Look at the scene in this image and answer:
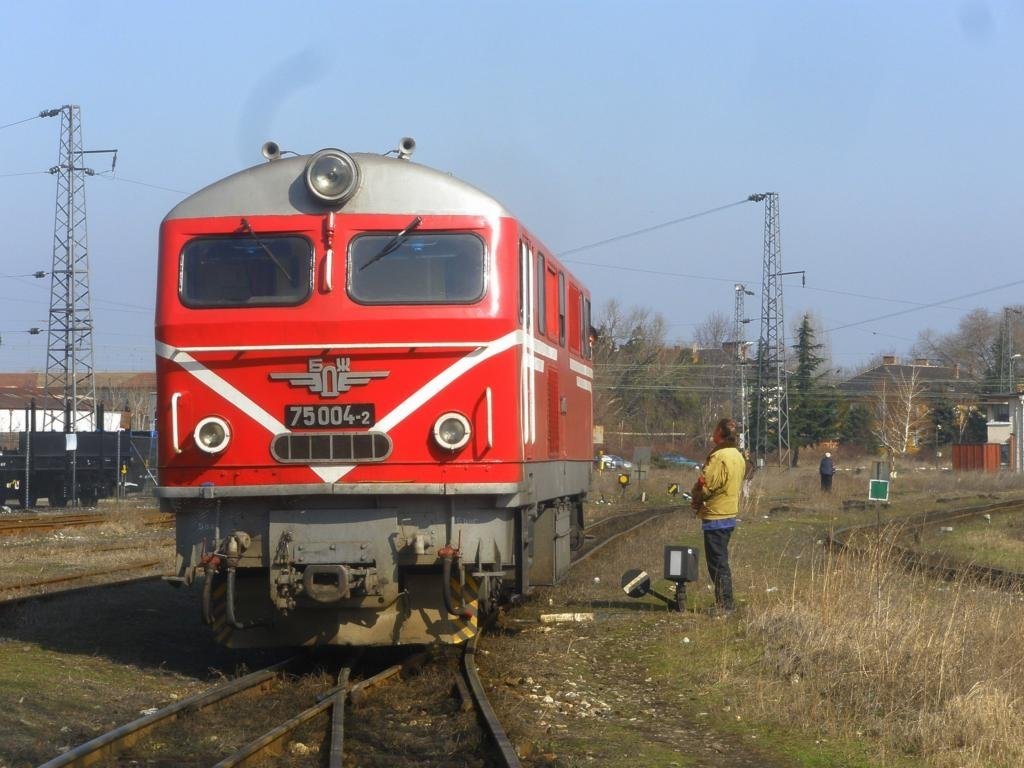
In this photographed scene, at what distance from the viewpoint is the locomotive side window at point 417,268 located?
29.8ft

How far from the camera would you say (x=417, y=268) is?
9.17 m

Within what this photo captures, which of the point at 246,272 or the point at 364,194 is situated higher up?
the point at 364,194

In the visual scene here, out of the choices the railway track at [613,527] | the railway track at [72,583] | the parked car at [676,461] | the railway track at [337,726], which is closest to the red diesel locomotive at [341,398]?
the railway track at [337,726]

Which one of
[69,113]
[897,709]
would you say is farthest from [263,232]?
[69,113]

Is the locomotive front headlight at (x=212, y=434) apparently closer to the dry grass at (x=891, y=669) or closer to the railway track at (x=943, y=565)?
the dry grass at (x=891, y=669)

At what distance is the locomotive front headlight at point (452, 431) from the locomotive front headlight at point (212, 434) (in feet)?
4.72

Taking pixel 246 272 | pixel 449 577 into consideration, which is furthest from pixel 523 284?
pixel 449 577

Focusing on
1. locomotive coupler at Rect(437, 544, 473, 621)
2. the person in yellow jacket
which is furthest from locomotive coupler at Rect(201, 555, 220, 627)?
the person in yellow jacket

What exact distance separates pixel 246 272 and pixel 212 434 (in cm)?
117

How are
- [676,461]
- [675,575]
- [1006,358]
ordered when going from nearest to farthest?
[675,575], [676,461], [1006,358]

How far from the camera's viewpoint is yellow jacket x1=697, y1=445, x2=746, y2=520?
11289mm

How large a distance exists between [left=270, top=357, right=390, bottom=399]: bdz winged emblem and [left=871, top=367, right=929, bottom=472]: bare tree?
59.8 meters

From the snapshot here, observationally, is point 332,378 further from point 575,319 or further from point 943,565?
point 943,565

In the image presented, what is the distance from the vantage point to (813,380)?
75.6 meters
